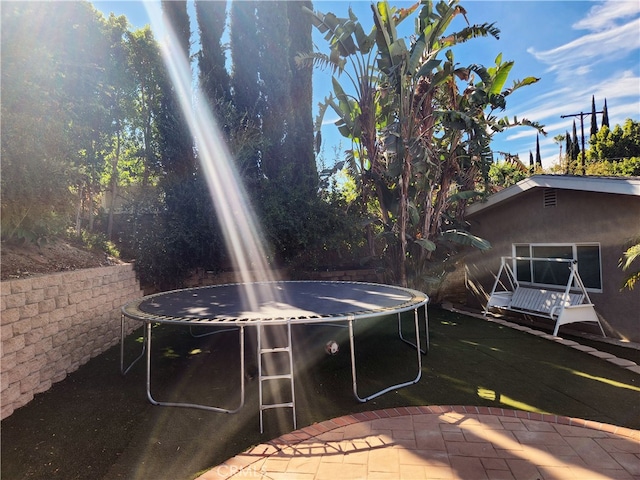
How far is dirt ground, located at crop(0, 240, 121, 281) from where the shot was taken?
4.04 meters

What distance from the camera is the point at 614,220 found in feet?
19.8

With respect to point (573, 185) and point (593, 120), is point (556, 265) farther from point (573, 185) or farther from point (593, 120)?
point (593, 120)

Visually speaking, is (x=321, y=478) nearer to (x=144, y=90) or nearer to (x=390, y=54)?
(x=390, y=54)

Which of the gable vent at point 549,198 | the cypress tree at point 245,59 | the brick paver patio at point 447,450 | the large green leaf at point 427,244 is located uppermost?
the cypress tree at point 245,59

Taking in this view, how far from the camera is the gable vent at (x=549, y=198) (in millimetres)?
7027

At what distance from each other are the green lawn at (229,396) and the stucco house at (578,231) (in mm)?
1630

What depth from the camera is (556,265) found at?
728 cm

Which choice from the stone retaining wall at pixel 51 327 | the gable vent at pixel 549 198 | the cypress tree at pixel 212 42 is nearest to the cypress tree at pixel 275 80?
the cypress tree at pixel 212 42

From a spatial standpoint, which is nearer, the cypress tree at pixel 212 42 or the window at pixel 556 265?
the window at pixel 556 265

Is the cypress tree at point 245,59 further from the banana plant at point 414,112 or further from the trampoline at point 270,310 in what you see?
the trampoline at point 270,310

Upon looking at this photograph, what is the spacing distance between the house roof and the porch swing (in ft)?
4.32

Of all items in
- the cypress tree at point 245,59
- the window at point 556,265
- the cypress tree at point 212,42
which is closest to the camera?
the window at point 556,265

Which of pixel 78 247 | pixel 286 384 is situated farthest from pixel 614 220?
pixel 78 247

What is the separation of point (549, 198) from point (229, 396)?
23.2ft
